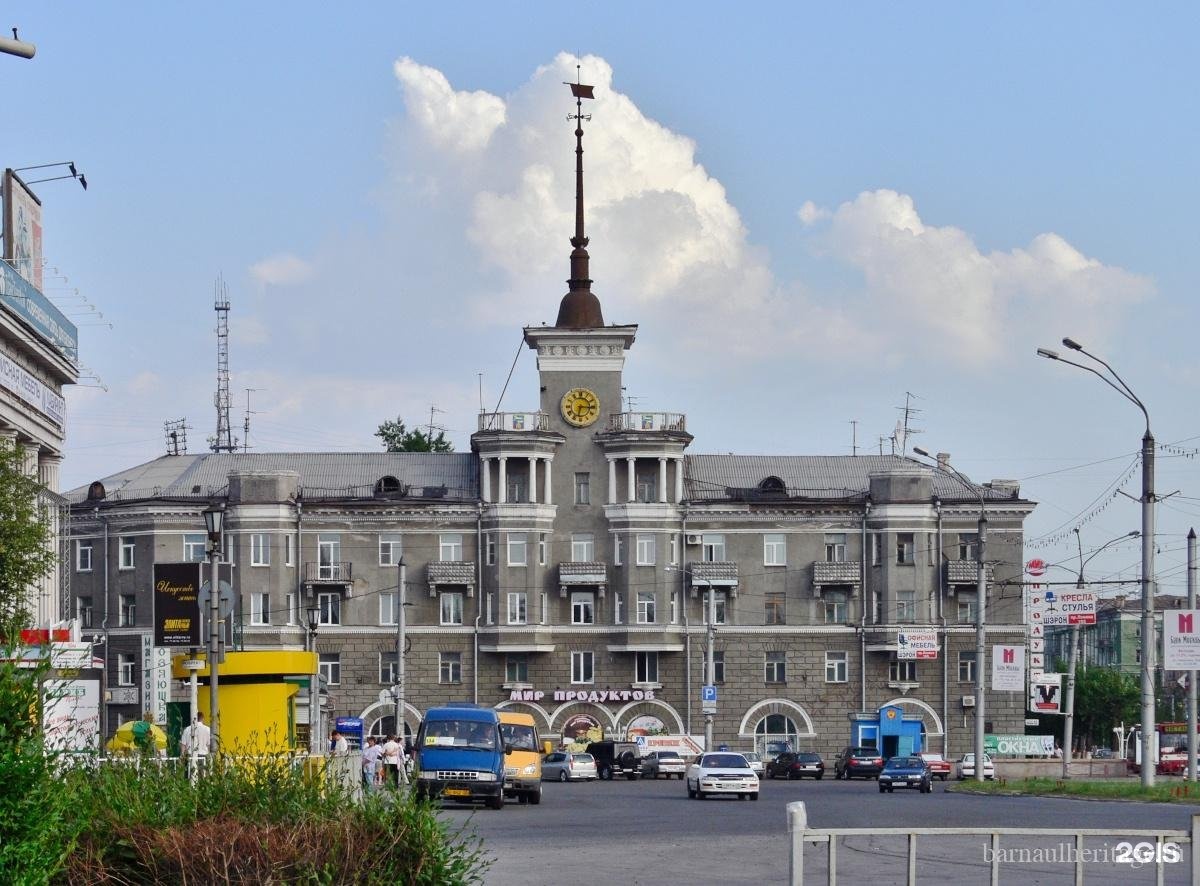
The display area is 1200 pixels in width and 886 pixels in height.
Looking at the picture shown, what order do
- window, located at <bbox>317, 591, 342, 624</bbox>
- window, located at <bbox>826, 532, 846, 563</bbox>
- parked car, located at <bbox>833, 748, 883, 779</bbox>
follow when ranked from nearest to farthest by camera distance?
parked car, located at <bbox>833, 748, 883, 779</bbox>, window, located at <bbox>317, 591, 342, 624</bbox>, window, located at <bbox>826, 532, 846, 563</bbox>

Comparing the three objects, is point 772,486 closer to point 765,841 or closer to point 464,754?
point 464,754

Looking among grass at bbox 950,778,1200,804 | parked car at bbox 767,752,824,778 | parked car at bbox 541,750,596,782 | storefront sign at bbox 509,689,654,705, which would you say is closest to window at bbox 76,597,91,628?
storefront sign at bbox 509,689,654,705

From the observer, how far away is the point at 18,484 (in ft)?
137

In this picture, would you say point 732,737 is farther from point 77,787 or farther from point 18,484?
point 77,787

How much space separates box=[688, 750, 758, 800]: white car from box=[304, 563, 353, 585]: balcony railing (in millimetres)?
43586

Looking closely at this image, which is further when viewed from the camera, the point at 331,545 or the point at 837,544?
the point at 837,544

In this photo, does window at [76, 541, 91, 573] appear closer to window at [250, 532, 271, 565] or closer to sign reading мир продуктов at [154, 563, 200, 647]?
window at [250, 532, 271, 565]

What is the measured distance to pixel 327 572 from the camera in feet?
304

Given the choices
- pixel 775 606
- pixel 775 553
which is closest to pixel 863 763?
pixel 775 606

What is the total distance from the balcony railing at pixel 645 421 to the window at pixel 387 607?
12.8 metres

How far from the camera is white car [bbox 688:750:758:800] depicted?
165 feet

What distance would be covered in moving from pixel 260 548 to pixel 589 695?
16524 mm

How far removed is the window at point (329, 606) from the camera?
9225 cm

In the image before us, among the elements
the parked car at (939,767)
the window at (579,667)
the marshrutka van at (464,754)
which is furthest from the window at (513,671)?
the marshrutka van at (464,754)
